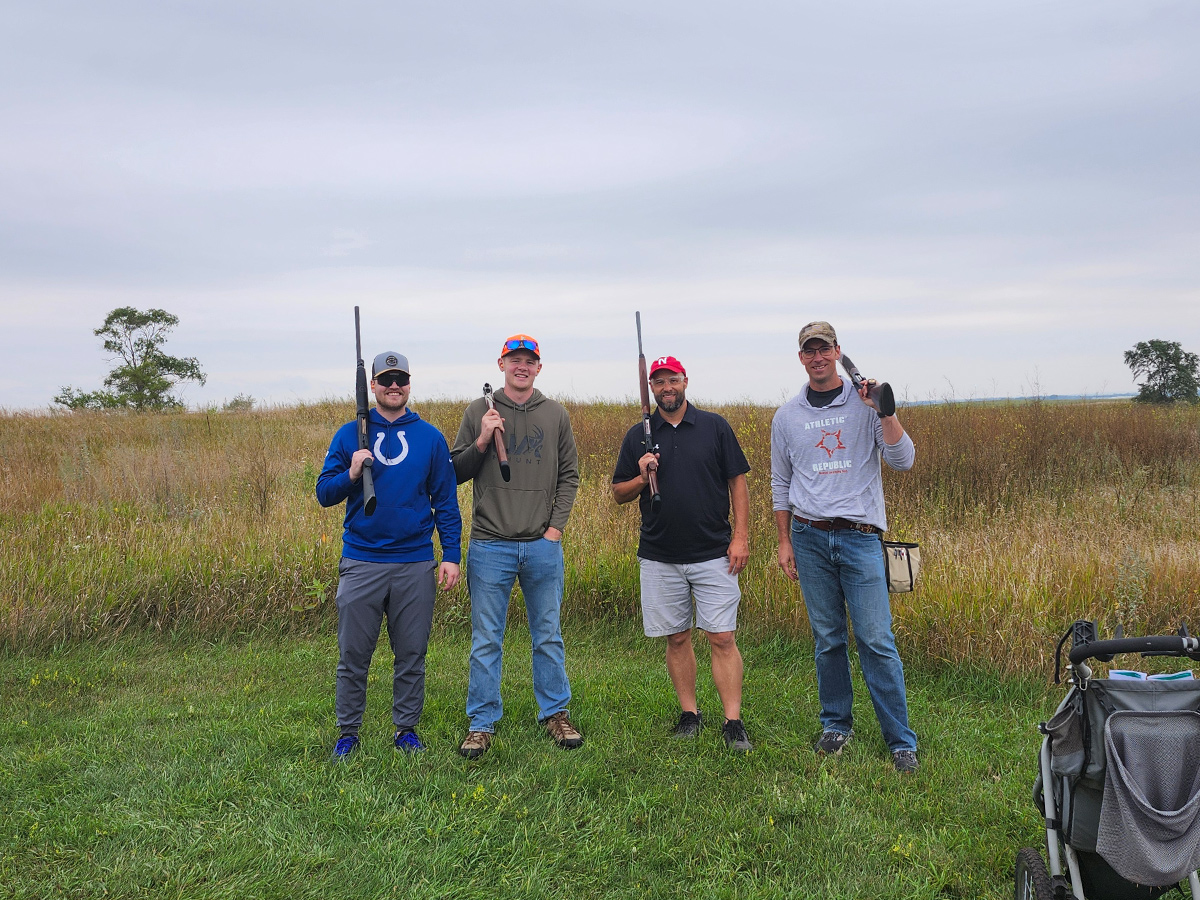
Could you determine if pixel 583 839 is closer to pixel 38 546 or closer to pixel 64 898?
pixel 64 898

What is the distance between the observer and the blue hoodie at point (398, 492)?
437 cm

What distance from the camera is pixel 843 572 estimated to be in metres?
4.38

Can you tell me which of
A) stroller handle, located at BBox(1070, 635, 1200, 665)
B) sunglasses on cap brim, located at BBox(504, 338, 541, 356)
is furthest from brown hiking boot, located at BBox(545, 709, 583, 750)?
stroller handle, located at BBox(1070, 635, 1200, 665)

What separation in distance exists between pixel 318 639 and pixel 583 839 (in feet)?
14.1

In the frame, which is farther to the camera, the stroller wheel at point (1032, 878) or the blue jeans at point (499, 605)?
the blue jeans at point (499, 605)

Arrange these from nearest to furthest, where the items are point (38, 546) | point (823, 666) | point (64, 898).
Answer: point (64, 898) → point (823, 666) → point (38, 546)

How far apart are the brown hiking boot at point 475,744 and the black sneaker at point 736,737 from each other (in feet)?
4.48

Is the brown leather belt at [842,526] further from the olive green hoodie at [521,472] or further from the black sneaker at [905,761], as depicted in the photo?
the olive green hoodie at [521,472]

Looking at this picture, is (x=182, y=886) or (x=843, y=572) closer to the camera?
(x=182, y=886)

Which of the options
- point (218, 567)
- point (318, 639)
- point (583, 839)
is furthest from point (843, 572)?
point (218, 567)

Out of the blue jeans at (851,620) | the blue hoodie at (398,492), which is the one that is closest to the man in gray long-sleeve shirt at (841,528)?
the blue jeans at (851,620)

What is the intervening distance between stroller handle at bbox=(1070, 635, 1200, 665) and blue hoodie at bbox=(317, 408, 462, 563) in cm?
305

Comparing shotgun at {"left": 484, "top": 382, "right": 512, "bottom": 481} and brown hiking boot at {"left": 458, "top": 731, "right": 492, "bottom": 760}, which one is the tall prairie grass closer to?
brown hiking boot at {"left": 458, "top": 731, "right": 492, "bottom": 760}

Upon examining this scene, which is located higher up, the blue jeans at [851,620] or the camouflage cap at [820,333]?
the camouflage cap at [820,333]
